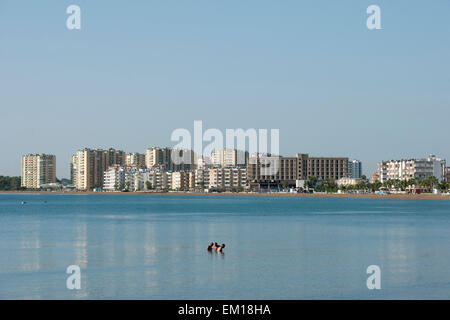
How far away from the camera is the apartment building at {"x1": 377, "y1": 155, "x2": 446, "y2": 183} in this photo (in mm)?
164875

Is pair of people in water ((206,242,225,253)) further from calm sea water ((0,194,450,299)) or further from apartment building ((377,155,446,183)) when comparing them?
apartment building ((377,155,446,183))

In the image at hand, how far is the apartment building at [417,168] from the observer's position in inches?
6491

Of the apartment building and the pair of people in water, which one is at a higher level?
the apartment building

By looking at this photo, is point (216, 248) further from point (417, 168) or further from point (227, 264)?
point (417, 168)

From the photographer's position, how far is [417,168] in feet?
541

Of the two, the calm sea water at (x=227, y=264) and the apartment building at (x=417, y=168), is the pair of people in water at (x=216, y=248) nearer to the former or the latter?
the calm sea water at (x=227, y=264)

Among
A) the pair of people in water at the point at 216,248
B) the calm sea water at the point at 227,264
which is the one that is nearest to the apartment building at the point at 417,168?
the calm sea water at the point at 227,264

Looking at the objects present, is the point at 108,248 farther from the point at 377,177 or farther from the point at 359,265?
the point at 377,177

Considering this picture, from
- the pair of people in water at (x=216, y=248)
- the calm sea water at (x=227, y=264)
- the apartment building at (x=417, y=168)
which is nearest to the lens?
the calm sea water at (x=227, y=264)

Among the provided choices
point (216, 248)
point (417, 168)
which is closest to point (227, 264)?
point (216, 248)

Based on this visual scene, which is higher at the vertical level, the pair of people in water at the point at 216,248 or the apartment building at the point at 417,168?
the apartment building at the point at 417,168

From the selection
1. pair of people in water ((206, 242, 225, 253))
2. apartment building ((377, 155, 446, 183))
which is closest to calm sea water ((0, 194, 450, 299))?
pair of people in water ((206, 242, 225, 253))
